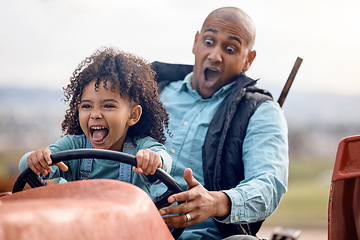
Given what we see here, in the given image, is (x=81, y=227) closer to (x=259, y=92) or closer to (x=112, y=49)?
(x=112, y=49)

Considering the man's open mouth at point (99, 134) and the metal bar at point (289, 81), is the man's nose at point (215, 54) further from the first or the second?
the man's open mouth at point (99, 134)

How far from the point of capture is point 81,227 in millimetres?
970

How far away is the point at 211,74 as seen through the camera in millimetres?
2283

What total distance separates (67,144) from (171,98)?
72cm

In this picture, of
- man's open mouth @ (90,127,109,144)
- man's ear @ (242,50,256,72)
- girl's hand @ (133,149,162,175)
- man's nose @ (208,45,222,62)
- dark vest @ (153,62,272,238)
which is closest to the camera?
girl's hand @ (133,149,162,175)

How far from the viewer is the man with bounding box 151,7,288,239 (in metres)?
1.68

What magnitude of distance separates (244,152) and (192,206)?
563 millimetres

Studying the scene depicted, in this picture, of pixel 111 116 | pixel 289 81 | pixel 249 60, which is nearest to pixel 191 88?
pixel 249 60

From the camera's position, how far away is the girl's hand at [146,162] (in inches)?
55.2

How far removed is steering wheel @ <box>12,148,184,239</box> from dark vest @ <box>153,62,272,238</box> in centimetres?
45

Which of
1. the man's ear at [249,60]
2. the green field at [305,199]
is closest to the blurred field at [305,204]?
the green field at [305,199]

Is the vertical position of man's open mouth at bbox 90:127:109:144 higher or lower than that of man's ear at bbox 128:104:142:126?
lower

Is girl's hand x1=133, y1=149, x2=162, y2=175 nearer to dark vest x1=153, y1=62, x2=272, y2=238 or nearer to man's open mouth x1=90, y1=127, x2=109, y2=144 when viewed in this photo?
man's open mouth x1=90, y1=127, x2=109, y2=144

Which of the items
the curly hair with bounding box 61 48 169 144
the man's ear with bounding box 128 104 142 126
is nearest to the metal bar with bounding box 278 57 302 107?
the curly hair with bounding box 61 48 169 144
